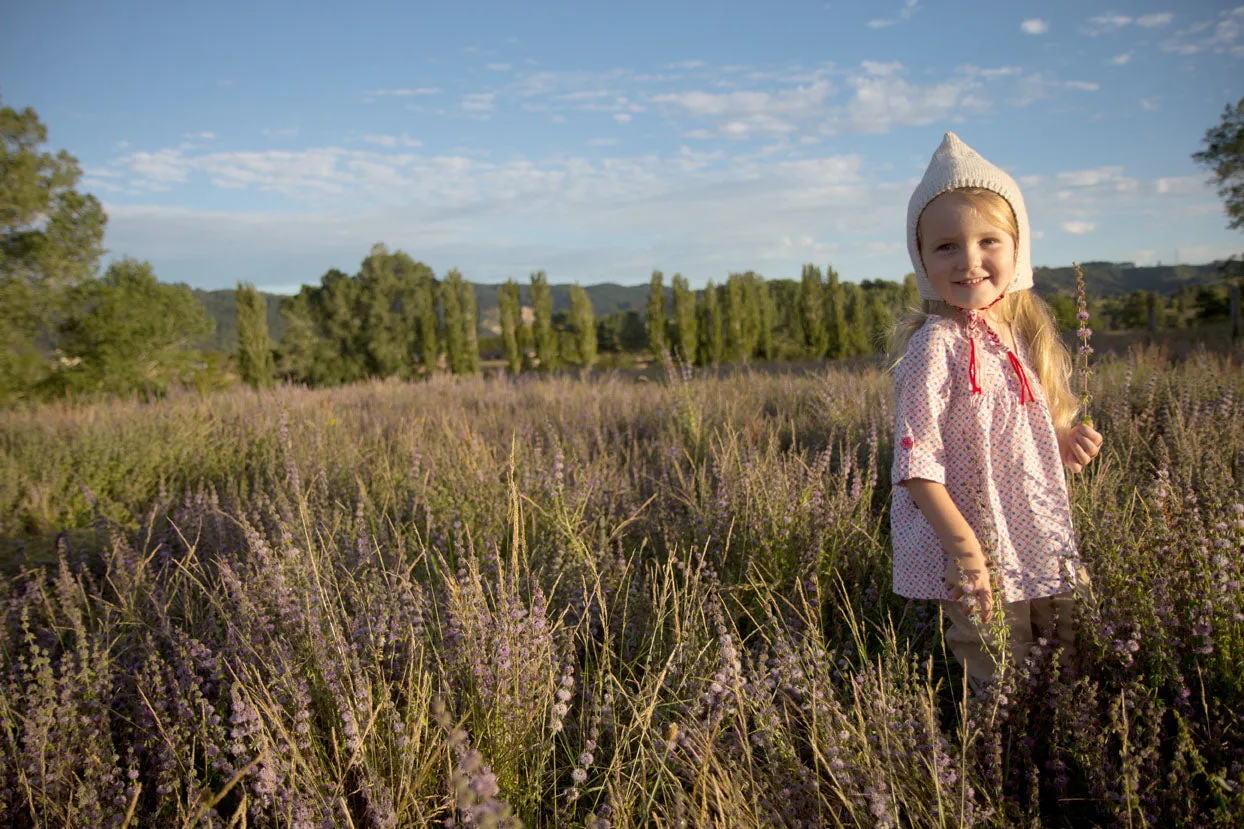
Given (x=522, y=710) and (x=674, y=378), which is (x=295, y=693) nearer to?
(x=522, y=710)

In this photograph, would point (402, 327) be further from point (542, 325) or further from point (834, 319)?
point (834, 319)

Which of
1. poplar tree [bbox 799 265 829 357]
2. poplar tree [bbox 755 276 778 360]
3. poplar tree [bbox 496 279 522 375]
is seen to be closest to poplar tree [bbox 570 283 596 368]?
poplar tree [bbox 496 279 522 375]

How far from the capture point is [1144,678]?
1889 millimetres

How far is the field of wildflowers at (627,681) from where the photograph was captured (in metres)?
1.55

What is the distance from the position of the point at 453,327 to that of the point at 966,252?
121 feet

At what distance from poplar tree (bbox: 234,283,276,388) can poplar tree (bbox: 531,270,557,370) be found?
12.9 meters

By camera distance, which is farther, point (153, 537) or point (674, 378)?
A: point (674, 378)

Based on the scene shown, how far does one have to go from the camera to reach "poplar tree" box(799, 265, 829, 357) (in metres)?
36.1

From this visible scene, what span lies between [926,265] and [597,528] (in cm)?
184

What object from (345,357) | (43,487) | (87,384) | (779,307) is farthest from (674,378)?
(779,307)

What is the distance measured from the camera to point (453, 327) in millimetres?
37375

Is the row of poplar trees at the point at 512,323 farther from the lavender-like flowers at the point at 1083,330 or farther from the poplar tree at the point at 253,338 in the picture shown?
the lavender-like flowers at the point at 1083,330

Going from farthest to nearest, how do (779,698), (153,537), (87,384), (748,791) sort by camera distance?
1. (87,384)
2. (153,537)
3. (779,698)
4. (748,791)

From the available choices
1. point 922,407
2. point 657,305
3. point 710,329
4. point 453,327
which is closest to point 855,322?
point 710,329
